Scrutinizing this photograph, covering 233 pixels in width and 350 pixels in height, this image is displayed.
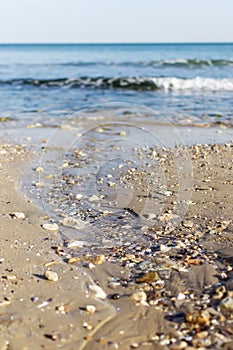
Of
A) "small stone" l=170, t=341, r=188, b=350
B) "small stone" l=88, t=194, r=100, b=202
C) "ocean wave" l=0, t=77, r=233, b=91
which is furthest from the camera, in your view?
"ocean wave" l=0, t=77, r=233, b=91

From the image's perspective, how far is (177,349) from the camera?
2707 millimetres

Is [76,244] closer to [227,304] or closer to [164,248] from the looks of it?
[164,248]

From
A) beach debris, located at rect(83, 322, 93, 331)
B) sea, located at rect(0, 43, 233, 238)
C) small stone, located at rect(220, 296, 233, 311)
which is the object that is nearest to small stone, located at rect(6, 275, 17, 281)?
beach debris, located at rect(83, 322, 93, 331)

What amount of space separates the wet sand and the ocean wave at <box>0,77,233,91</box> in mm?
15499

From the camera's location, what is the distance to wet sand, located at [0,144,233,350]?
284 centimetres

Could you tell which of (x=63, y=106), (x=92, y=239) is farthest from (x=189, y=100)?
(x=92, y=239)

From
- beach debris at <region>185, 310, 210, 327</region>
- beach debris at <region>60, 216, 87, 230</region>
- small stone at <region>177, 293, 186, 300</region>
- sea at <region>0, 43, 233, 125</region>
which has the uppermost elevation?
sea at <region>0, 43, 233, 125</region>

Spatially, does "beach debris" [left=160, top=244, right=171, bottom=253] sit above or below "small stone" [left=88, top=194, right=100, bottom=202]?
above

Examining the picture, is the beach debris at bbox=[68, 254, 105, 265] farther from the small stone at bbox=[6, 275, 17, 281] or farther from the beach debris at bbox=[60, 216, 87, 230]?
the beach debris at bbox=[60, 216, 87, 230]

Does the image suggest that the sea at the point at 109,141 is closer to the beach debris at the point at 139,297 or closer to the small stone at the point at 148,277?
the small stone at the point at 148,277

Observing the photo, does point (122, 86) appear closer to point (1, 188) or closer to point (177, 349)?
point (1, 188)

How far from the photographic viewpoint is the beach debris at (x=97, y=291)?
10.9ft

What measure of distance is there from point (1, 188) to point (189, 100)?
10.9m

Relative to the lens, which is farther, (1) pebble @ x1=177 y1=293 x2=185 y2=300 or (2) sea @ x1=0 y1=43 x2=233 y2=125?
(2) sea @ x1=0 y1=43 x2=233 y2=125
